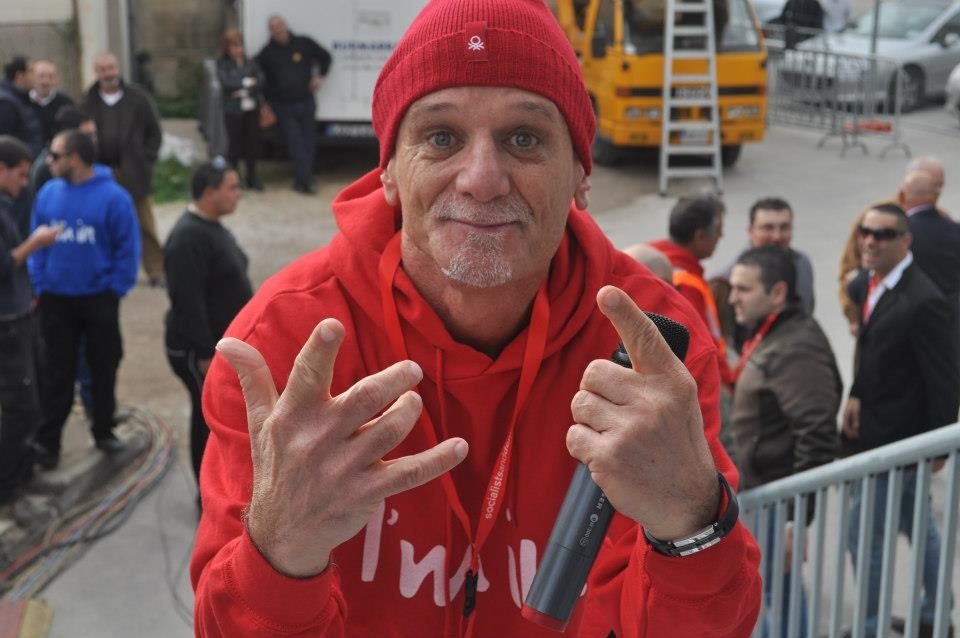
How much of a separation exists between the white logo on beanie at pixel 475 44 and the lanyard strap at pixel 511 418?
45 cm

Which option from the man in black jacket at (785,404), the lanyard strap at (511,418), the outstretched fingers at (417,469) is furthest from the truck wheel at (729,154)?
the outstretched fingers at (417,469)

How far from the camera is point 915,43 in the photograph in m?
18.5

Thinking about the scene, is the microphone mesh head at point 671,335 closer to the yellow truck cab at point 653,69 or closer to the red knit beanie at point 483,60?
the red knit beanie at point 483,60

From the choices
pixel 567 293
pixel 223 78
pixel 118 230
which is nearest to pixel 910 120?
pixel 223 78

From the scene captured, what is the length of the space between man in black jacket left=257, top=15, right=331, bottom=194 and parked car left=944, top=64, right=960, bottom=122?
28.7ft

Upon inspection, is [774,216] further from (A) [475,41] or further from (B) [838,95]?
(B) [838,95]

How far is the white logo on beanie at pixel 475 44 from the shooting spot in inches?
88.9

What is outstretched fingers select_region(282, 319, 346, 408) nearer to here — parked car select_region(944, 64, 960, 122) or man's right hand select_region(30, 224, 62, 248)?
man's right hand select_region(30, 224, 62, 248)

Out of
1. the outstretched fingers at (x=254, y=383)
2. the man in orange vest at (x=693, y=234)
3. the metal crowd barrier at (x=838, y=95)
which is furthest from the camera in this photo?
the metal crowd barrier at (x=838, y=95)

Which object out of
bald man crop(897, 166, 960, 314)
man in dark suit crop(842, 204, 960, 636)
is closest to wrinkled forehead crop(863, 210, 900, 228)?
man in dark suit crop(842, 204, 960, 636)

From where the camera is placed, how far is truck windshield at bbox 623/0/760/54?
1481 cm

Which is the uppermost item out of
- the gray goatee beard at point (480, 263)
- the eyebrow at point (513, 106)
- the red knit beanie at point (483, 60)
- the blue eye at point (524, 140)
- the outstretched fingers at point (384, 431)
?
the red knit beanie at point (483, 60)

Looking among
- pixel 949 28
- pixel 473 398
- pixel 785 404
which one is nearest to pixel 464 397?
pixel 473 398

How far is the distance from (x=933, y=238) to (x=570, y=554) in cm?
A: 569
